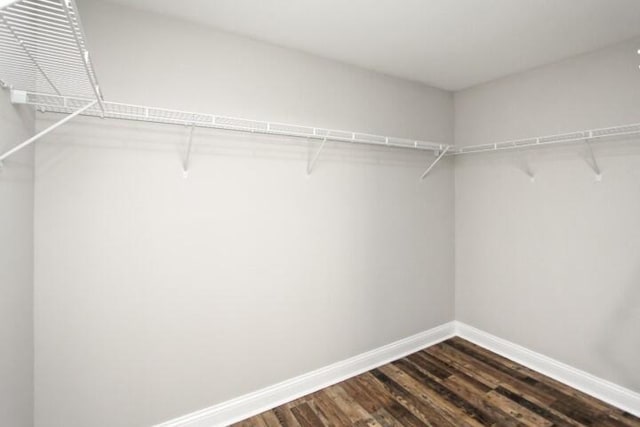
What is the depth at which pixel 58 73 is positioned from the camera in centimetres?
115

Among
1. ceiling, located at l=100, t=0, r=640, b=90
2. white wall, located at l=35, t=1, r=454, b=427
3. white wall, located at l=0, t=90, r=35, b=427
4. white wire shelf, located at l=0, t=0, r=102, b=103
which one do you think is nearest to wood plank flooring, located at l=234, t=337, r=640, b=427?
white wall, located at l=35, t=1, r=454, b=427

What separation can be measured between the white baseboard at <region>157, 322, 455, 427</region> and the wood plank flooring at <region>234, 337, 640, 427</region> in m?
0.05

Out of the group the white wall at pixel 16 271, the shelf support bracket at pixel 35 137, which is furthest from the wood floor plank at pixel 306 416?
the shelf support bracket at pixel 35 137

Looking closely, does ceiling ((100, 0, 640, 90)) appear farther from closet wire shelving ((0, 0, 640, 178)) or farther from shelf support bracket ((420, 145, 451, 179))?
shelf support bracket ((420, 145, 451, 179))

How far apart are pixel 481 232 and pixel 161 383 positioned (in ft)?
8.93

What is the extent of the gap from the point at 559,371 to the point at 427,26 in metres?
2.60

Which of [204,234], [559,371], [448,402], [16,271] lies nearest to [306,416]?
[448,402]

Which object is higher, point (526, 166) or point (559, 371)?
point (526, 166)

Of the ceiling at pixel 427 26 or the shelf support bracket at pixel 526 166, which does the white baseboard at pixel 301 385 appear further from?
the ceiling at pixel 427 26

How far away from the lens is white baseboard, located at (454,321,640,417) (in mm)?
2045

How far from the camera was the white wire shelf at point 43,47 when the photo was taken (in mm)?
762

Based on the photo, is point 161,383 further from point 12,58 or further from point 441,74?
point 441,74

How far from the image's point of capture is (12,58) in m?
1.00

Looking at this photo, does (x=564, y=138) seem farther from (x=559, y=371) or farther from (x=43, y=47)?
(x=43, y=47)
